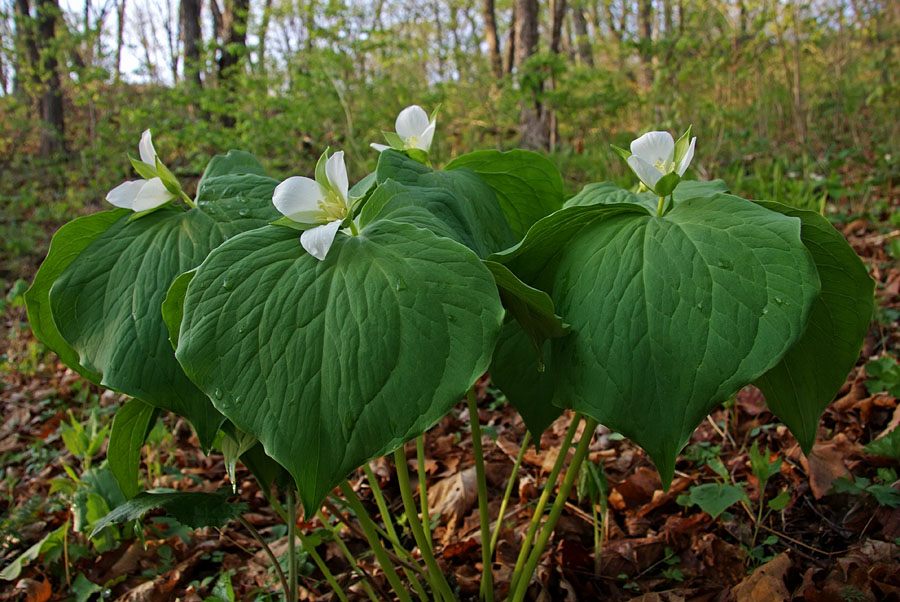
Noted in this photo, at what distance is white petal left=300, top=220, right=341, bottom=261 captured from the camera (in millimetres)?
753

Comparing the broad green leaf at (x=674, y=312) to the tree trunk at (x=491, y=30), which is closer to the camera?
the broad green leaf at (x=674, y=312)

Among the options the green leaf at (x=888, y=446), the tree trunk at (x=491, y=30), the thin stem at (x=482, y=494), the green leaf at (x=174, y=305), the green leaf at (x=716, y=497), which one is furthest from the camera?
the tree trunk at (x=491, y=30)

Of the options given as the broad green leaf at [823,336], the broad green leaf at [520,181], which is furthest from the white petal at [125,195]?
the broad green leaf at [823,336]

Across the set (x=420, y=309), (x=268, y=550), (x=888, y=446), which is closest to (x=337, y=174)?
(x=420, y=309)

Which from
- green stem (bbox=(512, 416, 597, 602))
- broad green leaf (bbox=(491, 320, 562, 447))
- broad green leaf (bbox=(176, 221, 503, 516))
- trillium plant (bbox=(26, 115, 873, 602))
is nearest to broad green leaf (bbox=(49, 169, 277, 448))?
trillium plant (bbox=(26, 115, 873, 602))

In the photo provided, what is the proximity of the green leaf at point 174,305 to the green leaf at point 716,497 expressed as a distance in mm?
1050

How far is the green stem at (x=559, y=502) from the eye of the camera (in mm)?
978

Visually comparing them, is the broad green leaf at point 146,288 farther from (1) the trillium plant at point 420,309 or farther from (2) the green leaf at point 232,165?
(2) the green leaf at point 232,165

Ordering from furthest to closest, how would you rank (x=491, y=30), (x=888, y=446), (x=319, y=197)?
(x=491, y=30)
(x=888, y=446)
(x=319, y=197)

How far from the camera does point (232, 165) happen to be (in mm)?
1220

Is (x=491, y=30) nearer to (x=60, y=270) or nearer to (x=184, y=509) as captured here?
(x=60, y=270)

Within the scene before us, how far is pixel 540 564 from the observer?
1.38 metres

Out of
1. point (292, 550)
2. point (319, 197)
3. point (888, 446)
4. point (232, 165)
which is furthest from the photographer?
point (888, 446)

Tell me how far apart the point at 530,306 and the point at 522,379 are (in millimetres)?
264
